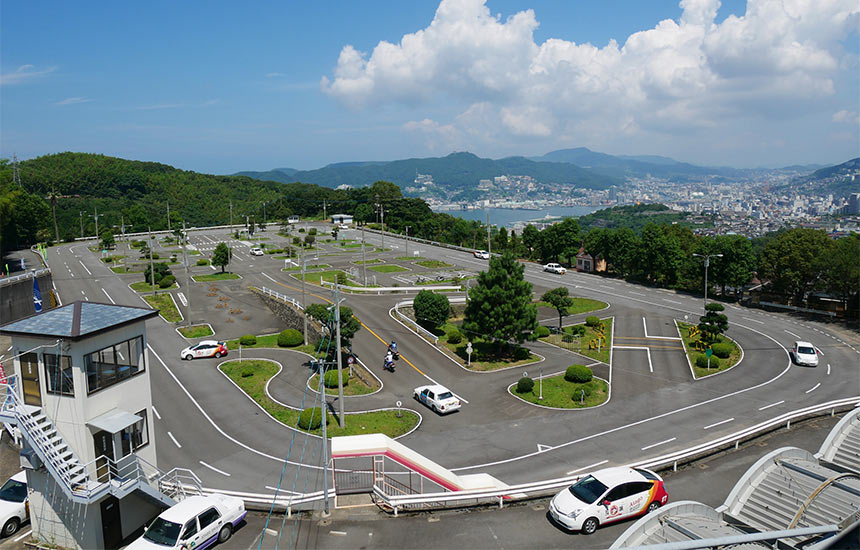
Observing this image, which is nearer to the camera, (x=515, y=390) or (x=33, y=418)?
(x=33, y=418)

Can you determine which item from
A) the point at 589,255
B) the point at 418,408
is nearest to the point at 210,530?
the point at 418,408

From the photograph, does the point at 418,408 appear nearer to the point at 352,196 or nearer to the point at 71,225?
the point at 71,225

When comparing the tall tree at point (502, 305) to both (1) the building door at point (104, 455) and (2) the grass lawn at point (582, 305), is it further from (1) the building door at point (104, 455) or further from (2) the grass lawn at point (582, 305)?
(1) the building door at point (104, 455)

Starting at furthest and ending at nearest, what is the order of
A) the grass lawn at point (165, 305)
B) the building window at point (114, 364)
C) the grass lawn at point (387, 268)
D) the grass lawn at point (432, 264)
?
the grass lawn at point (432, 264) → the grass lawn at point (387, 268) → the grass lawn at point (165, 305) → the building window at point (114, 364)

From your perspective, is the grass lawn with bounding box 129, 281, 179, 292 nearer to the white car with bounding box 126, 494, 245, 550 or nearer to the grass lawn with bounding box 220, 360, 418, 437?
the grass lawn with bounding box 220, 360, 418, 437

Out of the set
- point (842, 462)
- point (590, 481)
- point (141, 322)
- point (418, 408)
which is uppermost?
point (141, 322)

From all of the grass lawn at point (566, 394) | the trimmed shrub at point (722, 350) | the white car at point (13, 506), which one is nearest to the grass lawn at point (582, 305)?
the trimmed shrub at point (722, 350)

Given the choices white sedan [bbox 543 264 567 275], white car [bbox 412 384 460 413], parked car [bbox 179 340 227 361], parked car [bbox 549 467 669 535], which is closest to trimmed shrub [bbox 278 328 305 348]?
parked car [bbox 179 340 227 361]
